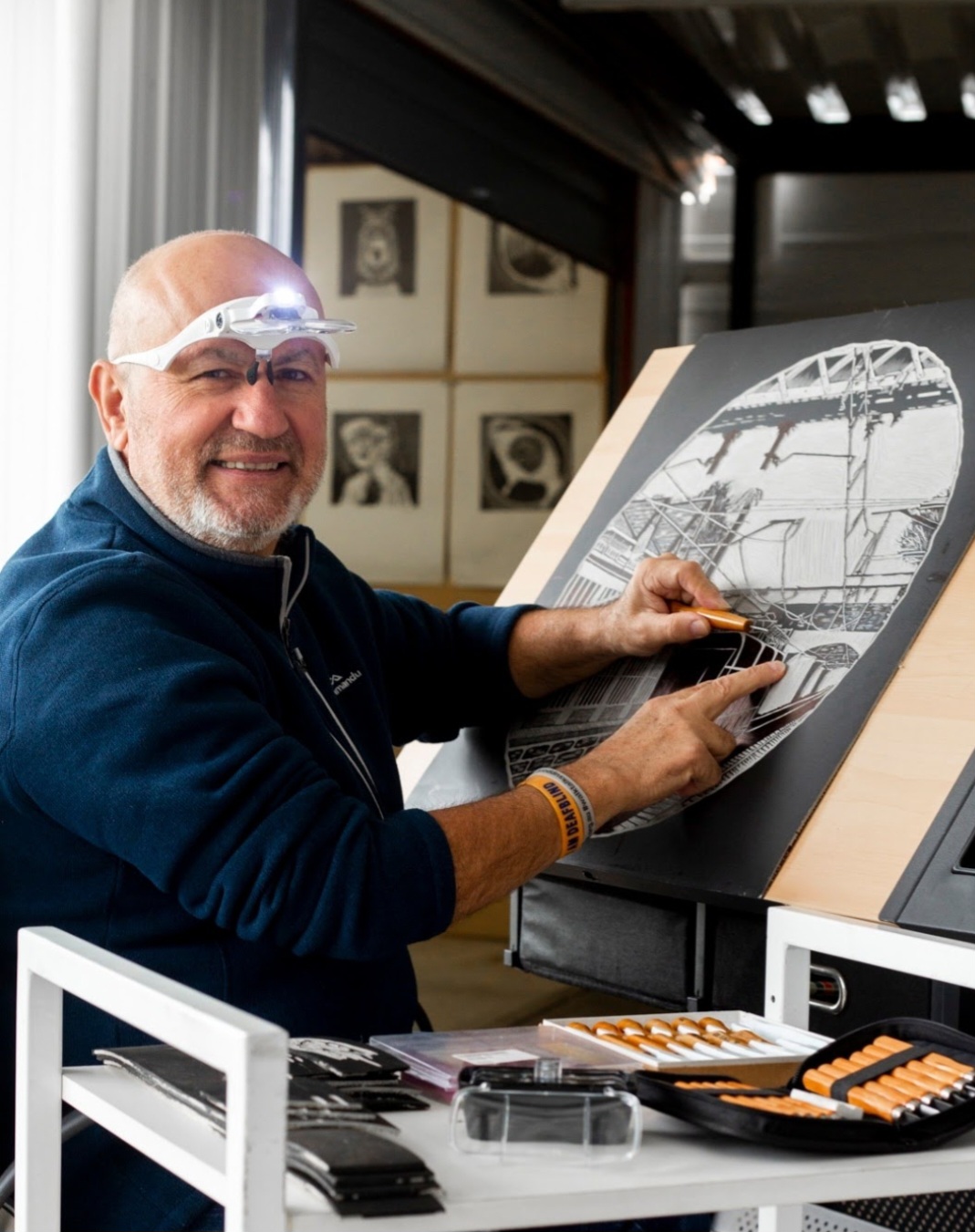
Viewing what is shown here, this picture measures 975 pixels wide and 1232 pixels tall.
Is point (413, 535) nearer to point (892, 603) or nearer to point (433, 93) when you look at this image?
point (433, 93)

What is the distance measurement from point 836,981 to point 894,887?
0.11 m

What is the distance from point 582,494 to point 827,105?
11.1 feet

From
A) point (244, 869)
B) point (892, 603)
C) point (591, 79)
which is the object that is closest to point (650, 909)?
point (892, 603)

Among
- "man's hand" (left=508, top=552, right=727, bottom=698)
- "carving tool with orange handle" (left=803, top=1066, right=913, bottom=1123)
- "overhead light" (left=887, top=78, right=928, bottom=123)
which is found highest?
"overhead light" (left=887, top=78, right=928, bottom=123)

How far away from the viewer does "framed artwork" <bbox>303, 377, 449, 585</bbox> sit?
16.2ft

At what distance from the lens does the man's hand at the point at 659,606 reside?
172 centimetres

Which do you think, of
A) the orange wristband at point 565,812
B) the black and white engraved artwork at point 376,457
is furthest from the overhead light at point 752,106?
the orange wristband at point 565,812

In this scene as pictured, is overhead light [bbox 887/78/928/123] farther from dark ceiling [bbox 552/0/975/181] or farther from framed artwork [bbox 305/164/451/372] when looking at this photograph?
framed artwork [bbox 305/164/451/372]

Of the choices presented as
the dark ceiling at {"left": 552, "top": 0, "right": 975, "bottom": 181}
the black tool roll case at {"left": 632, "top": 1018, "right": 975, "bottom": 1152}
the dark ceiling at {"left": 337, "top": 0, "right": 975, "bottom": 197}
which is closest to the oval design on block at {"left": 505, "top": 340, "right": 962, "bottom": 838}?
the black tool roll case at {"left": 632, "top": 1018, "right": 975, "bottom": 1152}

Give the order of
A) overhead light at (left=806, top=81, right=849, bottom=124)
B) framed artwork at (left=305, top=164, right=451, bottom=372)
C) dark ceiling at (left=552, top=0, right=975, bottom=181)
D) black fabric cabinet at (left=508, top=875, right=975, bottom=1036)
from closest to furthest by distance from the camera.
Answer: black fabric cabinet at (left=508, top=875, right=975, bottom=1036)
dark ceiling at (left=552, top=0, right=975, bottom=181)
overhead light at (left=806, top=81, right=849, bottom=124)
framed artwork at (left=305, top=164, right=451, bottom=372)

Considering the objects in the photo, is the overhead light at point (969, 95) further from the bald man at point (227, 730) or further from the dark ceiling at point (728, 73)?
the bald man at point (227, 730)

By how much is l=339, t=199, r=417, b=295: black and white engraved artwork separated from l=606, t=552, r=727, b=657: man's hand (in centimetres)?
333

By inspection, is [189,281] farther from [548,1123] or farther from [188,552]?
[548,1123]

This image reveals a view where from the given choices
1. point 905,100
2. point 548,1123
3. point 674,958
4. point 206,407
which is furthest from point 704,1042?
point 905,100
